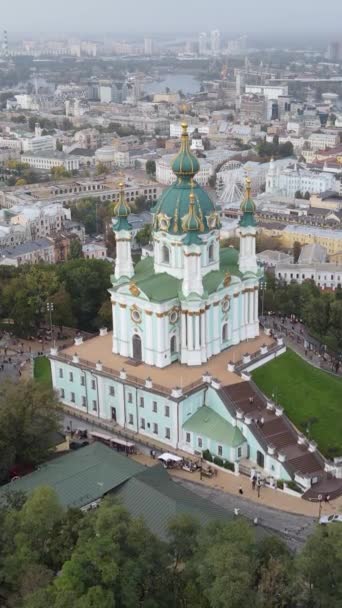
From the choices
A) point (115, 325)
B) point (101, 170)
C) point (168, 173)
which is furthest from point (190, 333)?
point (101, 170)

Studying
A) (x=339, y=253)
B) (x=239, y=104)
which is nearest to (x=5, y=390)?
(x=339, y=253)

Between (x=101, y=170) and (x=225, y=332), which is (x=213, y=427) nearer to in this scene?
(x=225, y=332)

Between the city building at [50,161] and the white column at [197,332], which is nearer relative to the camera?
the white column at [197,332]

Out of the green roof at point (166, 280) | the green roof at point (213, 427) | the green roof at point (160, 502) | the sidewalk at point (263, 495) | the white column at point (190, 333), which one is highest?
the green roof at point (166, 280)

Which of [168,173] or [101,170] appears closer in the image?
[168,173]

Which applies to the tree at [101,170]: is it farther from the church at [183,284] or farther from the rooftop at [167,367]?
the church at [183,284]

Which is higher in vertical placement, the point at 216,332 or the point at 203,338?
the point at 203,338

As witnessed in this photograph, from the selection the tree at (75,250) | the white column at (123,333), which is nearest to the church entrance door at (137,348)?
the white column at (123,333)

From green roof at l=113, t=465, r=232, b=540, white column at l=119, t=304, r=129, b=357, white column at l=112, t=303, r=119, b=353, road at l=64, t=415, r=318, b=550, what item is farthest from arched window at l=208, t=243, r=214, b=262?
green roof at l=113, t=465, r=232, b=540
